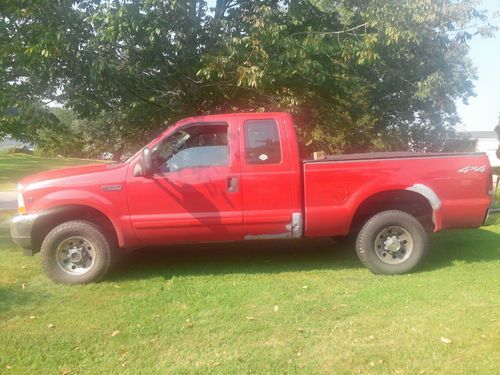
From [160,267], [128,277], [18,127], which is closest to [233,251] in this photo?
[160,267]

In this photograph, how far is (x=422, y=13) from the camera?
8.16 m

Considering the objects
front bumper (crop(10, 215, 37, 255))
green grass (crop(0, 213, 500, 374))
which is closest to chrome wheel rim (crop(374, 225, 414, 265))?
green grass (crop(0, 213, 500, 374))

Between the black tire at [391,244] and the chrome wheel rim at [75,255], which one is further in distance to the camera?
the black tire at [391,244]

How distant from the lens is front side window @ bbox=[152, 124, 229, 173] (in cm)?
557

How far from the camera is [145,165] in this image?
5254 mm

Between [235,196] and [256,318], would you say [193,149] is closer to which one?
[235,196]

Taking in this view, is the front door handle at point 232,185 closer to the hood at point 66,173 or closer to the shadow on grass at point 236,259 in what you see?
the shadow on grass at point 236,259

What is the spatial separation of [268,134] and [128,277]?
237 cm

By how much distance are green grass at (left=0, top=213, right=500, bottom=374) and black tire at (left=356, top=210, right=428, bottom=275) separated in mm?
170

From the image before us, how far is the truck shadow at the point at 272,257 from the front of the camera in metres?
6.05

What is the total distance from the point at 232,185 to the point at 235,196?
129mm

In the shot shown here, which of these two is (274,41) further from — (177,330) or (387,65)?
(387,65)

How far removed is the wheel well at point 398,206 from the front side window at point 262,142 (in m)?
1.24

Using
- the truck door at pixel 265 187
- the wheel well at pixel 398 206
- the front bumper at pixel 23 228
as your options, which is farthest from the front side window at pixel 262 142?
the front bumper at pixel 23 228
